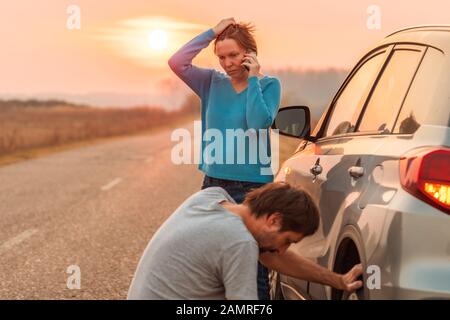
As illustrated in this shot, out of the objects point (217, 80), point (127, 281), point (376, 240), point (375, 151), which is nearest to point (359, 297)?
point (376, 240)

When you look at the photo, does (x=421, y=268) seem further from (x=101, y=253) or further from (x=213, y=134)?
(x=101, y=253)

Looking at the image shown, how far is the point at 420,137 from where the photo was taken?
3.27 m

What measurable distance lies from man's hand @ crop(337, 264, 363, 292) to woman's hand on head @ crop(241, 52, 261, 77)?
135 centimetres

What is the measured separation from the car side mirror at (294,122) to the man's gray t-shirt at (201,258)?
4.43 feet

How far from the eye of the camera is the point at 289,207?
3346 millimetres

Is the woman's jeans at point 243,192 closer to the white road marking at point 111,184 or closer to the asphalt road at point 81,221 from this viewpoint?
the asphalt road at point 81,221

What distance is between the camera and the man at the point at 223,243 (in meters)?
3.26

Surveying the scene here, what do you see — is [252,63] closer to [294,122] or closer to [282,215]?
[294,122]

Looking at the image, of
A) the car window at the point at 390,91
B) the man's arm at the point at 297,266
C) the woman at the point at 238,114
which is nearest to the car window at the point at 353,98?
the car window at the point at 390,91

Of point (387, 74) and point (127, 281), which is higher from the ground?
point (387, 74)

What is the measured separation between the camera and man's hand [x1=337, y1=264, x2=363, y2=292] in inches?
134

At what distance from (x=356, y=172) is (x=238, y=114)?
1.05 m

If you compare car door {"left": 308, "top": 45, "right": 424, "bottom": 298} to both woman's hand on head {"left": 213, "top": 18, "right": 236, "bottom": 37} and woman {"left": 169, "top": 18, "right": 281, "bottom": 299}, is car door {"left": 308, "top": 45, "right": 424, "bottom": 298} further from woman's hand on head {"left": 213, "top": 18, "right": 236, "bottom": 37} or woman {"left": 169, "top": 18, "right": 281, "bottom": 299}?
woman's hand on head {"left": 213, "top": 18, "right": 236, "bottom": 37}

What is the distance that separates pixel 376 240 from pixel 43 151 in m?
26.8
